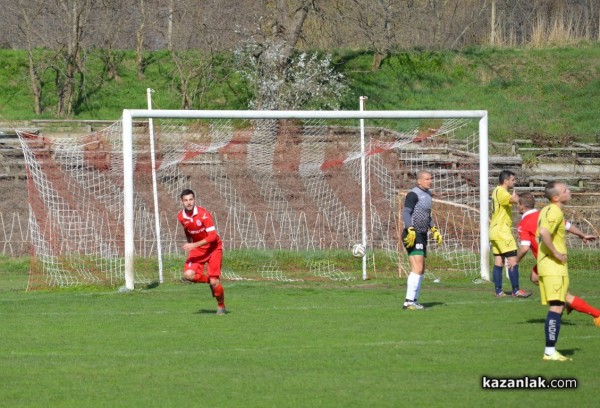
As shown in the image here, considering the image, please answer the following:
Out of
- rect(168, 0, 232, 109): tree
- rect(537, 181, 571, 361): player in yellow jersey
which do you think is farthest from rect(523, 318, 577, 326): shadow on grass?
rect(168, 0, 232, 109): tree

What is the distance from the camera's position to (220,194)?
822 inches

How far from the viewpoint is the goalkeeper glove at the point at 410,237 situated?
12938 millimetres

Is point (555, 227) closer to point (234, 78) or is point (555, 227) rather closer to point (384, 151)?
point (384, 151)

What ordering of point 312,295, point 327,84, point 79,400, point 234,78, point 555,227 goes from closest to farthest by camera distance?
point 79,400, point 555,227, point 312,295, point 327,84, point 234,78

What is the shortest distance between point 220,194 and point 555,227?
12.2 m

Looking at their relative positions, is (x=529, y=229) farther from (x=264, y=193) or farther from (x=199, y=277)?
(x=264, y=193)

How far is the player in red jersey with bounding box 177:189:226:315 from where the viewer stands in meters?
12.9

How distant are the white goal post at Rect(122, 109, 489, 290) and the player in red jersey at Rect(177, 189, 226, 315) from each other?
2.95 m

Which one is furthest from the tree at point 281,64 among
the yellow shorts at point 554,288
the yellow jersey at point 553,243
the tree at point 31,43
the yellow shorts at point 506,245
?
the yellow shorts at point 554,288

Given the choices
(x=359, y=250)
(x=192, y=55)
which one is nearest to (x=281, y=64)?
(x=192, y=55)

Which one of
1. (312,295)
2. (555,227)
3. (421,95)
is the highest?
(421,95)

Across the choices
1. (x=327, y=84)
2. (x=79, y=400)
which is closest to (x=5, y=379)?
(x=79, y=400)

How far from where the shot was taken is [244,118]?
1675 centimetres

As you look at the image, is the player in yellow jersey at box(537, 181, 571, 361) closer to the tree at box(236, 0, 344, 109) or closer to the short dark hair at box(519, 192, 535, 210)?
the short dark hair at box(519, 192, 535, 210)
